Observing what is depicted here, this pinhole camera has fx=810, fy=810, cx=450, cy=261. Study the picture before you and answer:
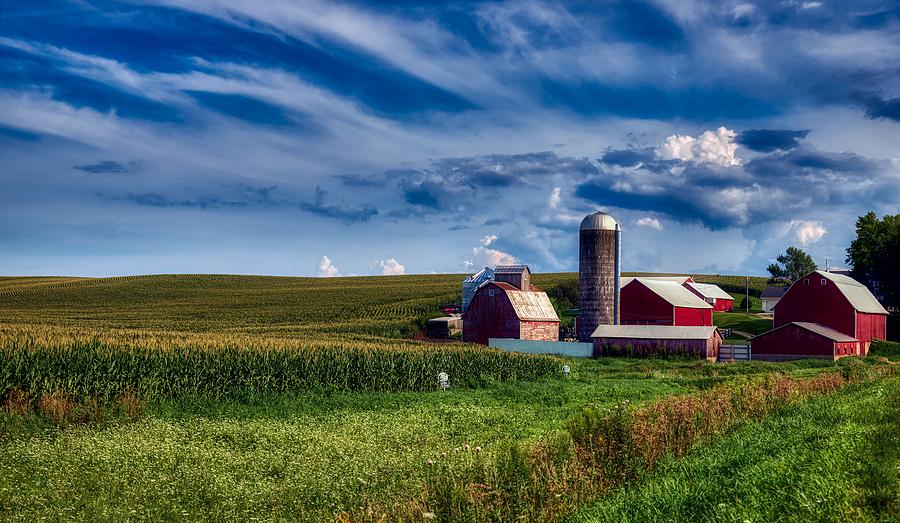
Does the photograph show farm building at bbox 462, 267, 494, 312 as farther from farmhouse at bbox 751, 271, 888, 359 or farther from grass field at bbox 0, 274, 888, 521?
grass field at bbox 0, 274, 888, 521

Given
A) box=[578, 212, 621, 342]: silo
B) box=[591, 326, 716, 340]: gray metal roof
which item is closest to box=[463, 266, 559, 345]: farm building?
box=[578, 212, 621, 342]: silo

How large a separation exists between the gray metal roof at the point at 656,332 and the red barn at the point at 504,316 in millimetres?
5486

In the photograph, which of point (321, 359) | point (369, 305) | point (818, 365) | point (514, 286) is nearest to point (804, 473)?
point (321, 359)

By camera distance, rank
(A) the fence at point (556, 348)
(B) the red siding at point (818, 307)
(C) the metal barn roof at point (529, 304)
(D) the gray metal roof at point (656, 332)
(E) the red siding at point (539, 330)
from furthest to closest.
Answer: (C) the metal barn roof at point (529, 304), (E) the red siding at point (539, 330), (B) the red siding at point (818, 307), (A) the fence at point (556, 348), (D) the gray metal roof at point (656, 332)

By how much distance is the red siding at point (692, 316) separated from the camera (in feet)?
204

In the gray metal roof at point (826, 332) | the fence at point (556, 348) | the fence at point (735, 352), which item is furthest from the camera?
the fence at point (556, 348)

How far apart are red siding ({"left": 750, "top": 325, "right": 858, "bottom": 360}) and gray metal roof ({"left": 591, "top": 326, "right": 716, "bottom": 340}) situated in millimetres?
4000

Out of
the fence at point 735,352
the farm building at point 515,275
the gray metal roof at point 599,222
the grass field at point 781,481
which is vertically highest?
the gray metal roof at point 599,222

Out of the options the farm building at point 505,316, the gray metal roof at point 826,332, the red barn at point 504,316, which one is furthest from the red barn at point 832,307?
the red barn at point 504,316

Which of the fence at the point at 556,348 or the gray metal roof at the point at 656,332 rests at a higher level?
the gray metal roof at the point at 656,332

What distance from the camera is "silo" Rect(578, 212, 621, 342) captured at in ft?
190

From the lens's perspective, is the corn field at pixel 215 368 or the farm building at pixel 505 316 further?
Result: the farm building at pixel 505 316

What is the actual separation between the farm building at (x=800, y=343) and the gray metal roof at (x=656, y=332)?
4077 mm

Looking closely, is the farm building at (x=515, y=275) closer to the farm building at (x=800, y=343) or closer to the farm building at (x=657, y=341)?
the farm building at (x=657, y=341)
